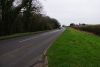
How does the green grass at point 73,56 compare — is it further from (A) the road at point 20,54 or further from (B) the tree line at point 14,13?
(B) the tree line at point 14,13

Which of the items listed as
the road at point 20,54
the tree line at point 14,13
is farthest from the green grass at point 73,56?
the tree line at point 14,13

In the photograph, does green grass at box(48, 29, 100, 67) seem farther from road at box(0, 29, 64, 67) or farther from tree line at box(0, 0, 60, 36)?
tree line at box(0, 0, 60, 36)

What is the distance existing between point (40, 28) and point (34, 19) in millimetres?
18180

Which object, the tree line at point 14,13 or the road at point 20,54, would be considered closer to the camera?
the road at point 20,54

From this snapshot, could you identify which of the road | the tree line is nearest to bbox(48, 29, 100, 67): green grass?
the road

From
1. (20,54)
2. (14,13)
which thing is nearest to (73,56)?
(20,54)

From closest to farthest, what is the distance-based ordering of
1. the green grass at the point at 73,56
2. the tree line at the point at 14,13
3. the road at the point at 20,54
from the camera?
the green grass at the point at 73,56, the road at the point at 20,54, the tree line at the point at 14,13

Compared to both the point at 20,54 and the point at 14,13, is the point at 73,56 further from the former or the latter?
the point at 14,13

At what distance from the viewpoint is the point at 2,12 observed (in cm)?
4175

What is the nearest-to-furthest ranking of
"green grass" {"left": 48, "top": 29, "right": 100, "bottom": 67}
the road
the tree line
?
1. "green grass" {"left": 48, "top": 29, "right": 100, "bottom": 67}
2. the road
3. the tree line

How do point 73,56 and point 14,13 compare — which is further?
point 14,13

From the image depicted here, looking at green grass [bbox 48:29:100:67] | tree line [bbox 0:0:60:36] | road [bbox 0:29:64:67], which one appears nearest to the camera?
green grass [bbox 48:29:100:67]

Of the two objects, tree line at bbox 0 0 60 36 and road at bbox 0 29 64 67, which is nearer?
road at bbox 0 29 64 67

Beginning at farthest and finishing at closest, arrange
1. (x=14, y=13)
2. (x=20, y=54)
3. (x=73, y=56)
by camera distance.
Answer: (x=14, y=13) → (x=20, y=54) → (x=73, y=56)
